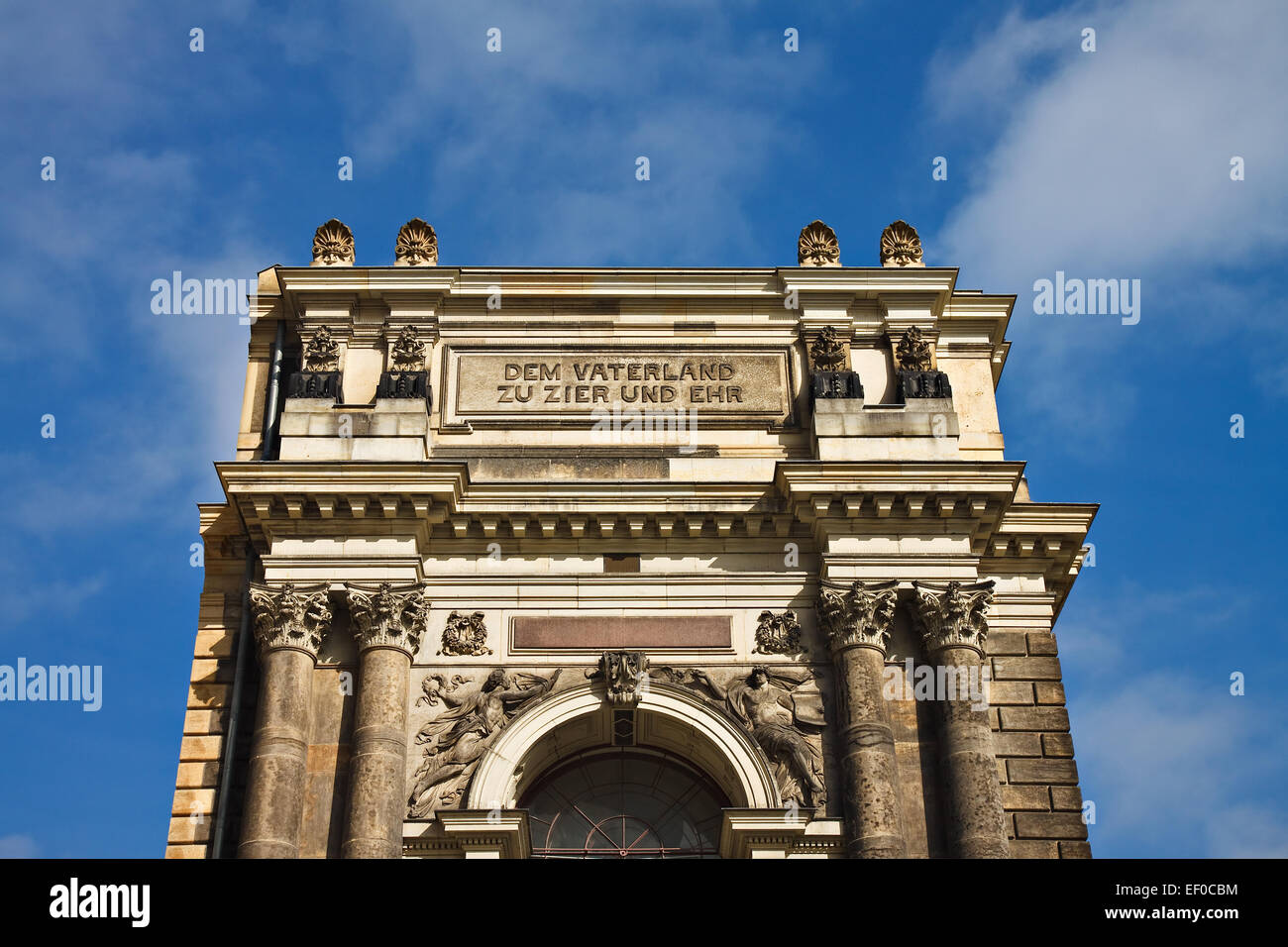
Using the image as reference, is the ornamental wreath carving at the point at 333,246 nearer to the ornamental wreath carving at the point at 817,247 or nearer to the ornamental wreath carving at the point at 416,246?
the ornamental wreath carving at the point at 416,246

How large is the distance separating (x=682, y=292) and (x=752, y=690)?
7971 mm

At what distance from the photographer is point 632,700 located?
80.8 feet

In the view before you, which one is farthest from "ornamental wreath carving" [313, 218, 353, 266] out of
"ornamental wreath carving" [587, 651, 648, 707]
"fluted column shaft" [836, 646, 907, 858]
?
"fluted column shaft" [836, 646, 907, 858]

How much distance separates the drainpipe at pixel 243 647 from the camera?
23.8 meters

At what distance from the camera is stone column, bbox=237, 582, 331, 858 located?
22.9 m

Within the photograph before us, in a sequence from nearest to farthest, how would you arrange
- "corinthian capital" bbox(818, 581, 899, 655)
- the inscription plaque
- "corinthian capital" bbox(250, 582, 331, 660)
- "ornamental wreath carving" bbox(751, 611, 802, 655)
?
"corinthian capital" bbox(250, 582, 331, 660)
"corinthian capital" bbox(818, 581, 899, 655)
"ornamental wreath carving" bbox(751, 611, 802, 655)
the inscription plaque

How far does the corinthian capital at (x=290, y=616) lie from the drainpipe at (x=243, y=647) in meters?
0.59

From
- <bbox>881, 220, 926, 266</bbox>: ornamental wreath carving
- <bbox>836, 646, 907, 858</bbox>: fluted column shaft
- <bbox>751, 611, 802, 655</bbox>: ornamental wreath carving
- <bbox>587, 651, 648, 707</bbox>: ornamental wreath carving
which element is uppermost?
<bbox>881, 220, 926, 266</bbox>: ornamental wreath carving

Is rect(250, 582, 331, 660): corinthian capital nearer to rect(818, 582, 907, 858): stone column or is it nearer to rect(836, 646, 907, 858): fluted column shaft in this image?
rect(818, 582, 907, 858): stone column

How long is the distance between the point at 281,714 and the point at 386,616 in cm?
222

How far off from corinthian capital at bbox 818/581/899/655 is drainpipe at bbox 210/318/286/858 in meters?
9.40
